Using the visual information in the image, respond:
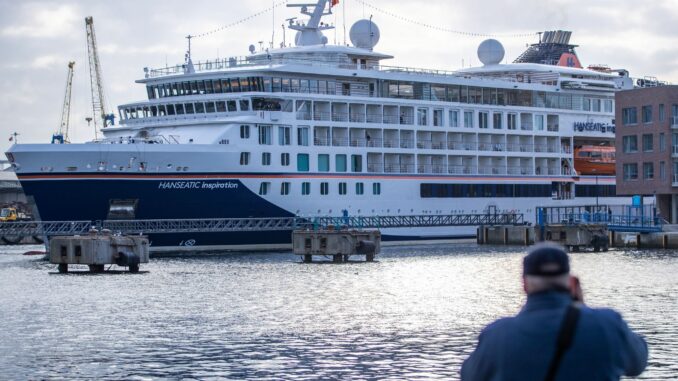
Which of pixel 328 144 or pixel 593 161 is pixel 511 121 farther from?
pixel 328 144

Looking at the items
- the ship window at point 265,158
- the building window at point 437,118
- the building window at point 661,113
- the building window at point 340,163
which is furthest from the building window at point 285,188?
the building window at point 661,113

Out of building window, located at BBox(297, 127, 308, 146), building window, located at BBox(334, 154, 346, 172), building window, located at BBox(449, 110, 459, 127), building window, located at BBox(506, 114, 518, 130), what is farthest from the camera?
building window, located at BBox(506, 114, 518, 130)

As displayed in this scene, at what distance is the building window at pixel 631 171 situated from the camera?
92.6 m

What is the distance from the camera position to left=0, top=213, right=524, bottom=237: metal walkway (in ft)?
219

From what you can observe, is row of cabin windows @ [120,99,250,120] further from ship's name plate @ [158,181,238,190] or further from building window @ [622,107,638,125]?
building window @ [622,107,638,125]

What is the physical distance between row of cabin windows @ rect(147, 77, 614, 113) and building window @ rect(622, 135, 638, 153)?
18.2 feet

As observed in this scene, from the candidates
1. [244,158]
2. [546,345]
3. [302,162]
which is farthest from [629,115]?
[546,345]

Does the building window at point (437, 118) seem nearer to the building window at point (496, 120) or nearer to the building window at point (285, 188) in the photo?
the building window at point (496, 120)

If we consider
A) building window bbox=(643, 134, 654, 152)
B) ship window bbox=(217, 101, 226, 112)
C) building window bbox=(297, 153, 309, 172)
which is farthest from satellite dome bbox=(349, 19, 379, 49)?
building window bbox=(643, 134, 654, 152)

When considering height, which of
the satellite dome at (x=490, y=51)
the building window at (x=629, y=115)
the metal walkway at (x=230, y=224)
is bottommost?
the metal walkway at (x=230, y=224)

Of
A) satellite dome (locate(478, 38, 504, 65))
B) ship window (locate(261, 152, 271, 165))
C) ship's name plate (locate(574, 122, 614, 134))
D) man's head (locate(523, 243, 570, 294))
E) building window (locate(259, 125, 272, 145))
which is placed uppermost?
satellite dome (locate(478, 38, 504, 65))

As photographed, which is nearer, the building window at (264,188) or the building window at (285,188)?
the building window at (264,188)

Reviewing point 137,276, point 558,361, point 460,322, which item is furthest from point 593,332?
point 137,276

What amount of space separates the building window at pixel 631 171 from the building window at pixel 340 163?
25.4 metres
